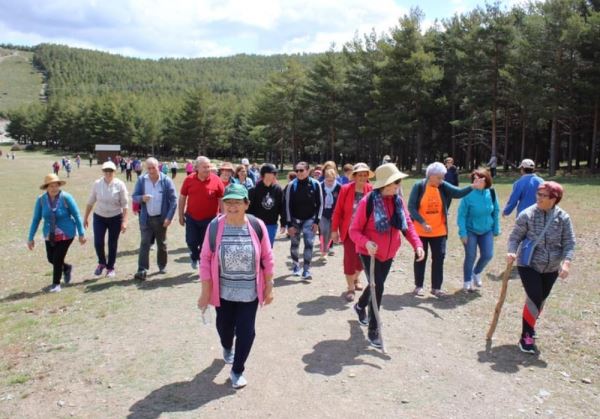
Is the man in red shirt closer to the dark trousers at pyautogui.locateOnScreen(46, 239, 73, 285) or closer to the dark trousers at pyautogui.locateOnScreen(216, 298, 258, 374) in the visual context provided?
the dark trousers at pyautogui.locateOnScreen(46, 239, 73, 285)

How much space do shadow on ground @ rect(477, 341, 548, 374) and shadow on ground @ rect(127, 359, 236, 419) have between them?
2.74 m

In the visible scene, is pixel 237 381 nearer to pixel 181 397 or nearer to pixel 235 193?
pixel 181 397

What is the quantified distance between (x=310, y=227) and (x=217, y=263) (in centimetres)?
416

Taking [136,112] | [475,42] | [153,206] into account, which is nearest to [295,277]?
[153,206]

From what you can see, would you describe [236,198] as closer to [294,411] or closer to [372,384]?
[294,411]

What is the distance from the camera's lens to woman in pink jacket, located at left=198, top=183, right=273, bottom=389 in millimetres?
4211

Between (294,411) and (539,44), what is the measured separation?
98.8ft

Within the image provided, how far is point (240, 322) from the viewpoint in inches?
171

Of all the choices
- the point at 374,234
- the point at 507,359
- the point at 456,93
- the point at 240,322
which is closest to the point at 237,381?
the point at 240,322

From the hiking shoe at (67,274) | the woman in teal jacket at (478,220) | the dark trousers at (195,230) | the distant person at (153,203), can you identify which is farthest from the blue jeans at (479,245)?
the hiking shoe at (67,274)

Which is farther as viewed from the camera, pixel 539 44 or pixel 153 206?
pixel 539 44

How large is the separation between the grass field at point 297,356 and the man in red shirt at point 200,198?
0.95 meters

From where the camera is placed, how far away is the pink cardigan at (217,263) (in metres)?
4.23

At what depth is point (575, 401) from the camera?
445 centimetres
